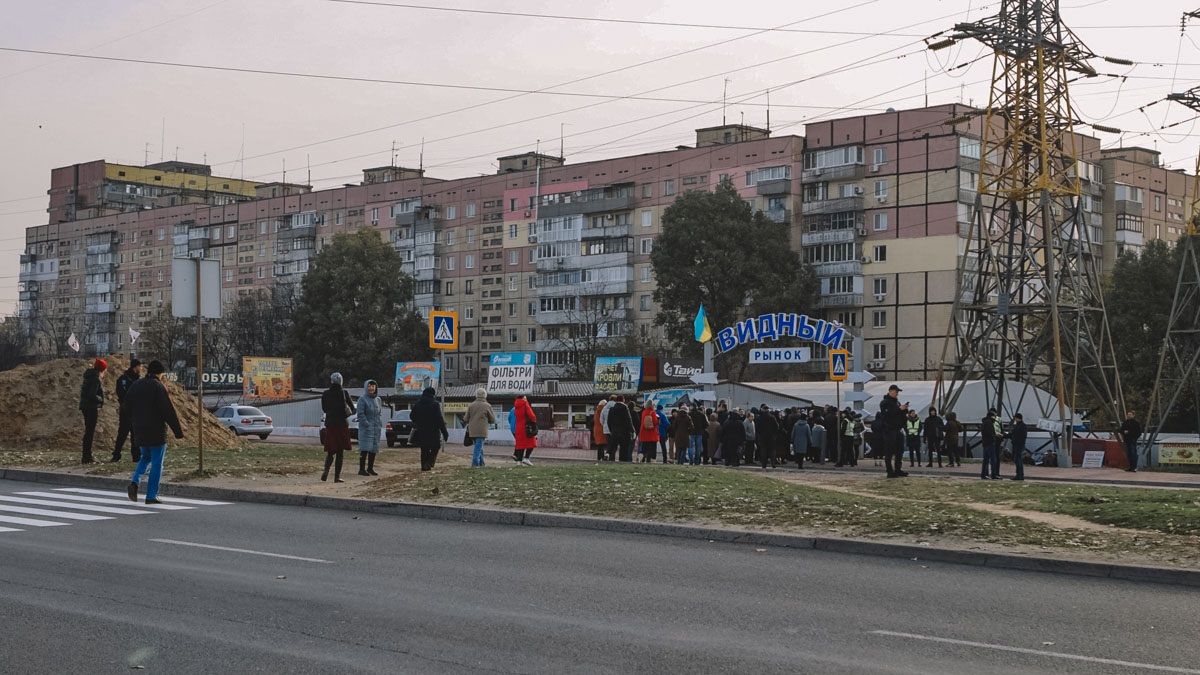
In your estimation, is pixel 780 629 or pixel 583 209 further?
pixel 583 209

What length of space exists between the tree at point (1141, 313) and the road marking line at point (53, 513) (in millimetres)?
59544

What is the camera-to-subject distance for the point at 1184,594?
1100 centimetres

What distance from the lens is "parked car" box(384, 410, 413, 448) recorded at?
176 feet

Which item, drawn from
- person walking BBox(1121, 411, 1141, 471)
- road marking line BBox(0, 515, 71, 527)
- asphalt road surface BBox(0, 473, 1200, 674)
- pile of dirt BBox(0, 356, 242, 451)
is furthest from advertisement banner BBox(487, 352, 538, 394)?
asphalt road surface BBox(0, 473, 1200, 674)

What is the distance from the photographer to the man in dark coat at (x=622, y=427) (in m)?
33.4

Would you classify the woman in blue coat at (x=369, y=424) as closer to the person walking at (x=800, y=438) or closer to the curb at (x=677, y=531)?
the curb at (x=677, y=531)

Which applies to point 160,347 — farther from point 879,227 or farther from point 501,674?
point 501,674

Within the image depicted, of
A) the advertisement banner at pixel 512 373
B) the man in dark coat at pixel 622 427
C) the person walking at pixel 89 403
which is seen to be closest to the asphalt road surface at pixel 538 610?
the person walking at pixel 89 403

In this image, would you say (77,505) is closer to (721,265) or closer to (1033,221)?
(1033,221)

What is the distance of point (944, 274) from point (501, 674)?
75.6m

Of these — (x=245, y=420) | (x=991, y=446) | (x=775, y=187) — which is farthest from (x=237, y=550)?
(x=775, y=187)

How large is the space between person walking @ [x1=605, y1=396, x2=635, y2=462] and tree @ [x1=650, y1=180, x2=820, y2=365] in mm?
45187

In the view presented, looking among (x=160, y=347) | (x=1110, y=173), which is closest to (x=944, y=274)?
(x=1110, y=173)

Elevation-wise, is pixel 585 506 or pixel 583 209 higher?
pixel 583 209
